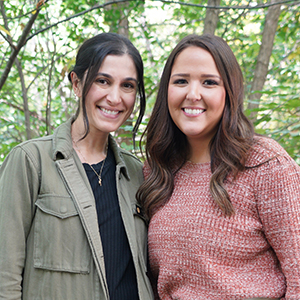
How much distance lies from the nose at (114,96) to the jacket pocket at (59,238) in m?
0.63

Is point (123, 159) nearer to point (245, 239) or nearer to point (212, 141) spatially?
point (212, 141)

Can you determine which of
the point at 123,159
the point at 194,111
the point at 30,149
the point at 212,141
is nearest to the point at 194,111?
the point at 194,111

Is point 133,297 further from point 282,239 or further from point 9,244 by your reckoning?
point 282,239

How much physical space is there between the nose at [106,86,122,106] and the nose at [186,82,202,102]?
1.37ft

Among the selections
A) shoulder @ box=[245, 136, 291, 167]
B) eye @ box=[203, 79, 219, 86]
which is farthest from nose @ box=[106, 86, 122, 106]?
shoulder @ box=[245, 136, 291, 167]

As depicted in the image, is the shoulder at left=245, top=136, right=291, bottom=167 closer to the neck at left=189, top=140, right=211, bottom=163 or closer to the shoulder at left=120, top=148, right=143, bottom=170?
the neck at left=189, top=140, right=211, bottom=163

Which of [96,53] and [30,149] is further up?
[96,53]

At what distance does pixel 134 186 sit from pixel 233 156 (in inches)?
27.4

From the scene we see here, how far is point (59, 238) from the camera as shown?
1.60 metres

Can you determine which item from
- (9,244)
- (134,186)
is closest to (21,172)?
(9,244)

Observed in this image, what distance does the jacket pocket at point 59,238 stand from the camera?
157cm

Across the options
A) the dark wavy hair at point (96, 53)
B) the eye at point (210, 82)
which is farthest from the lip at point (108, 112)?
the eye at point (210, 82)

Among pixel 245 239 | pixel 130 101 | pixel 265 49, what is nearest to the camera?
pixel 245 239

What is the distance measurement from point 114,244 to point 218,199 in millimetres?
612
